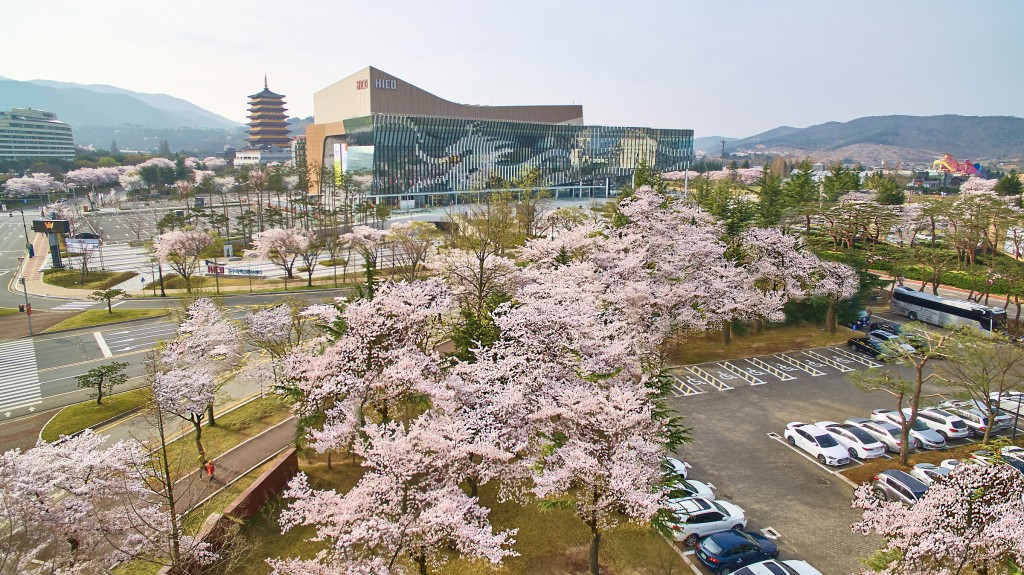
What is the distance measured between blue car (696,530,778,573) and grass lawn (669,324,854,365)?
13.7 meters

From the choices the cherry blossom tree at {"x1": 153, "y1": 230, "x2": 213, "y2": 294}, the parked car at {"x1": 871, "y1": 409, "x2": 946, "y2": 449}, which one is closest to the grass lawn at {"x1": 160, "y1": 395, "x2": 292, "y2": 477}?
the parked car at {"x1": 871, "y1": 409, "x2": 946, "y2": 449}

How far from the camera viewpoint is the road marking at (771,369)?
25.6 m

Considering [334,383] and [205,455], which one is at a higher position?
[334,383]

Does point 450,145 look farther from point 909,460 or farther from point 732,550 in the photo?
point 732,550

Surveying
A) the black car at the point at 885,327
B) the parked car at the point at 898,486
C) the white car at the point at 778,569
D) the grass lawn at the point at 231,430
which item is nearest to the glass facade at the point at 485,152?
the black car at the point at 885,327

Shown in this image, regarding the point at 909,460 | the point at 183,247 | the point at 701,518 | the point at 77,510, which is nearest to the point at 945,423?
the point at 909,460

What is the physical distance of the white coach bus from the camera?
2984 centimetres

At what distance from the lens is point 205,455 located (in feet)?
59.6

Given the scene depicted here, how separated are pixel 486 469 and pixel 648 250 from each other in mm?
17352

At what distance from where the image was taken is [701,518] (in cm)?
1470

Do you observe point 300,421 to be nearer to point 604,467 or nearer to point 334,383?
point 334,383

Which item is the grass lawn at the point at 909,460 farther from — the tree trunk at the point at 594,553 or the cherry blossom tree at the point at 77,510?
the cherry blossom tree at the point at 77,510

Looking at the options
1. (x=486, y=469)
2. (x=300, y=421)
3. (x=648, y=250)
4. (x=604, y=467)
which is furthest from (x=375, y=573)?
(x=648, y=250)

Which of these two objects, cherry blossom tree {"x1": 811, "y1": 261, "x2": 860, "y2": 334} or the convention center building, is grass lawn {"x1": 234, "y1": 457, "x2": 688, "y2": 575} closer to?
cherry blossom tree {"x1": 811, "y1": 261, "x2": 860, "y2": 334}
